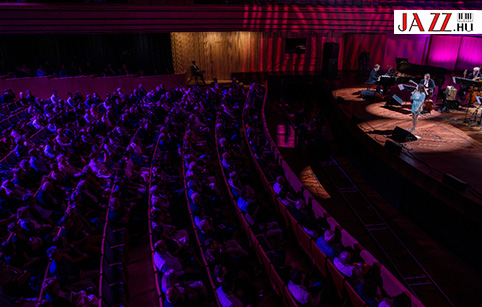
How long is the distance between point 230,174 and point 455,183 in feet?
9.94

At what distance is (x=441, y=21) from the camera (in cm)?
909

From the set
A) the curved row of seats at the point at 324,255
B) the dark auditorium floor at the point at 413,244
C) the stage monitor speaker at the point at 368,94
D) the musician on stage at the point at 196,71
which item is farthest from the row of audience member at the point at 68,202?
the musician on stage at the point at 196,71

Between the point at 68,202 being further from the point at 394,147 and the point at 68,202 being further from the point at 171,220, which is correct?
the point at 394,147

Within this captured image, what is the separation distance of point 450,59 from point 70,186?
14098mm

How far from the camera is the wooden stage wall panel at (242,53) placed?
14086mm

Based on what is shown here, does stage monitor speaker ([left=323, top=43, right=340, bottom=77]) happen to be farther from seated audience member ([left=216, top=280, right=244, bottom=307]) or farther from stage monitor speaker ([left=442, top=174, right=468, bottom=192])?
seated audience member ([left=216, top=280, right=244, bottom=307])

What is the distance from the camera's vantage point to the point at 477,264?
4.43 metres

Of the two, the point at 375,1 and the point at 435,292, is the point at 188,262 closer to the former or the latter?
the point at 435,292

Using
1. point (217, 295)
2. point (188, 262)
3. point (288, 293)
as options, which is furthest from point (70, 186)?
point (288, 293)

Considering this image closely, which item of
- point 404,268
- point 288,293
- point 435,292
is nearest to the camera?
point 288,293

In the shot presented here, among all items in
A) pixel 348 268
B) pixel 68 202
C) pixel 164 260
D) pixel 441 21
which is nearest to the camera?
pixel 348 268

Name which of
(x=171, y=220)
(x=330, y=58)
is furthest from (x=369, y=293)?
(x=330, y=58)

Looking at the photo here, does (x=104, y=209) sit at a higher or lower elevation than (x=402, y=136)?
lower

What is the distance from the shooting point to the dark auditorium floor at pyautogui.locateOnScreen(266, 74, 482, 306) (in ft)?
13.7
